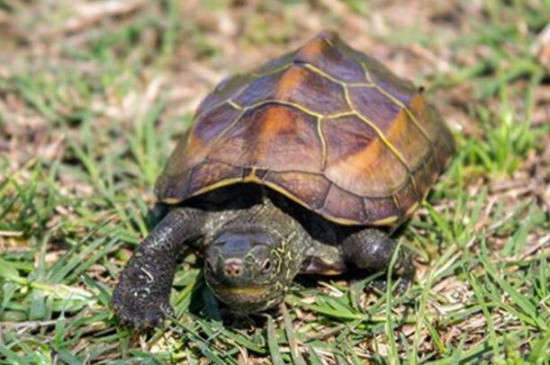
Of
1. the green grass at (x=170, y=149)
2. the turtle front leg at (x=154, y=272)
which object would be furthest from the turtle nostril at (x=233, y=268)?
the turtle front leg at (x=154, y=272)

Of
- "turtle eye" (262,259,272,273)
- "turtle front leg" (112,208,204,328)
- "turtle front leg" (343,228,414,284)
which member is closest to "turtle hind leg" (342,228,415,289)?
"turtle front leg" (343,228,414,284)

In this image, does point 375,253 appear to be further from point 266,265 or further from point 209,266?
point 209,266

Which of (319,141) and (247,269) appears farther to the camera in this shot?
(319,141)

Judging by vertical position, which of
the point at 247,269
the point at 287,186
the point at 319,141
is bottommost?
the point at 247,269

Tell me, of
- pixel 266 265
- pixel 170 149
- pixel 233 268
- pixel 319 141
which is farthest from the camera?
pixel 170 149

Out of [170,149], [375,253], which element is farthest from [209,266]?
[170,149]

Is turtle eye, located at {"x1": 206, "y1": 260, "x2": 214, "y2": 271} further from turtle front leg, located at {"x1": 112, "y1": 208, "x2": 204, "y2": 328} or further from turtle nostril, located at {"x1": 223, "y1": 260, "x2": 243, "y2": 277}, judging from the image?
turtle front leg, located at {"x1": 112, "y1": 208, "x2": 204, "y2": 328}

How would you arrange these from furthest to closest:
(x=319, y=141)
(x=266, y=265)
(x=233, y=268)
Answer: (x=319, y=141) < (x=266, y=265) < (x=233, y=268)
